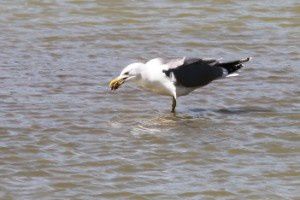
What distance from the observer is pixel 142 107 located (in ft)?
30.8

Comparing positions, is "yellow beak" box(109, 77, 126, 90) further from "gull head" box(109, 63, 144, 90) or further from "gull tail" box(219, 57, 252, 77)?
"gull tail" box(219, 57, 252, 77)

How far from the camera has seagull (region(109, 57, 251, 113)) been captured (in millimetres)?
9180

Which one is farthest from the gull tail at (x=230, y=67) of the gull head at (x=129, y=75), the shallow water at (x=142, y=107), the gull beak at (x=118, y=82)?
the gull beak at (x=118, y=82)

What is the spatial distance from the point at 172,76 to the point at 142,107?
0.41m

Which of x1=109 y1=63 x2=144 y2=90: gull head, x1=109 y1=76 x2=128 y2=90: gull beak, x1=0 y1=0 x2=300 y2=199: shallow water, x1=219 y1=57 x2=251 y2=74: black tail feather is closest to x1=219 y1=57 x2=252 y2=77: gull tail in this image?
x1=219 y1=57 x2=251 y2=74: black tail feather

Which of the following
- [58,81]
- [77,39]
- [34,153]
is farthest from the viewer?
[77,39]

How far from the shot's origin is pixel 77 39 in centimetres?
1208

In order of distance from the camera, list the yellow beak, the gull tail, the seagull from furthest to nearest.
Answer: the gull tail
the yellow beak
the seagull

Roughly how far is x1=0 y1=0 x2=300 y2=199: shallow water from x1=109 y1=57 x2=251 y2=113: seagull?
0.19 metres

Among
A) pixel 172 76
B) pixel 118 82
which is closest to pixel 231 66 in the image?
pixel 172 76

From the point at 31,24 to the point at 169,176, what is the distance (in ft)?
19.8

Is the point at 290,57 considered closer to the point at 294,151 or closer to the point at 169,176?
the point at 294,151

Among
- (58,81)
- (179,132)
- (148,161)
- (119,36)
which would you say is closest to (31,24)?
(119,36)

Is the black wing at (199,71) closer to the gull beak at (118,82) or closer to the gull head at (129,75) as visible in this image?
the gull head at (129,75)
